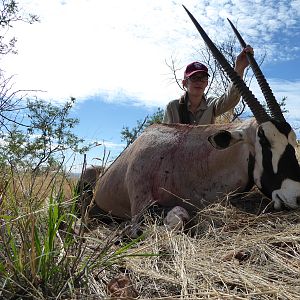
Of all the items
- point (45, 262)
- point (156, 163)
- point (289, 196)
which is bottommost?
point (45, 262)

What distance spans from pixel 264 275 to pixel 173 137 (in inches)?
83.4

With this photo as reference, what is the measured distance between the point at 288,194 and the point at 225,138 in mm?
712

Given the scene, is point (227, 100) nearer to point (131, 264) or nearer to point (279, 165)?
point (279, 165)

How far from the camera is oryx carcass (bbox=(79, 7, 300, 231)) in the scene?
3.24m

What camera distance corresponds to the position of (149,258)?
2143 millimetres

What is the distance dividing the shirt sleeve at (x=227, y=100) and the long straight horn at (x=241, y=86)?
39.0 inches

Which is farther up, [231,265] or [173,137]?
[173,137]

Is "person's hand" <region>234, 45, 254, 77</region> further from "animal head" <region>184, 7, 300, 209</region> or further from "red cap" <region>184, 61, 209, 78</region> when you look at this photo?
"animal head" <region>184, 7, 300, 209</region>

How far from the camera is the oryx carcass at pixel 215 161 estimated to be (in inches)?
128

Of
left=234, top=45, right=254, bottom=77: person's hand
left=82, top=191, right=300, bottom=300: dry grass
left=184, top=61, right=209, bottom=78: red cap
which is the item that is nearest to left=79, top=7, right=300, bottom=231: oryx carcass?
left=234, top=45, right=254, bottom=77: person's hand

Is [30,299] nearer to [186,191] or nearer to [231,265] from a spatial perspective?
[231,265]

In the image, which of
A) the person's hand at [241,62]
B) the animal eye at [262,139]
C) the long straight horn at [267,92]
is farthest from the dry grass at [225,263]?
the person's hand at [241,62]

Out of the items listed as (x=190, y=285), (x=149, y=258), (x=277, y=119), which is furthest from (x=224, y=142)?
(x=190, y=285)

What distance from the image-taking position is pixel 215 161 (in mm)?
3639
